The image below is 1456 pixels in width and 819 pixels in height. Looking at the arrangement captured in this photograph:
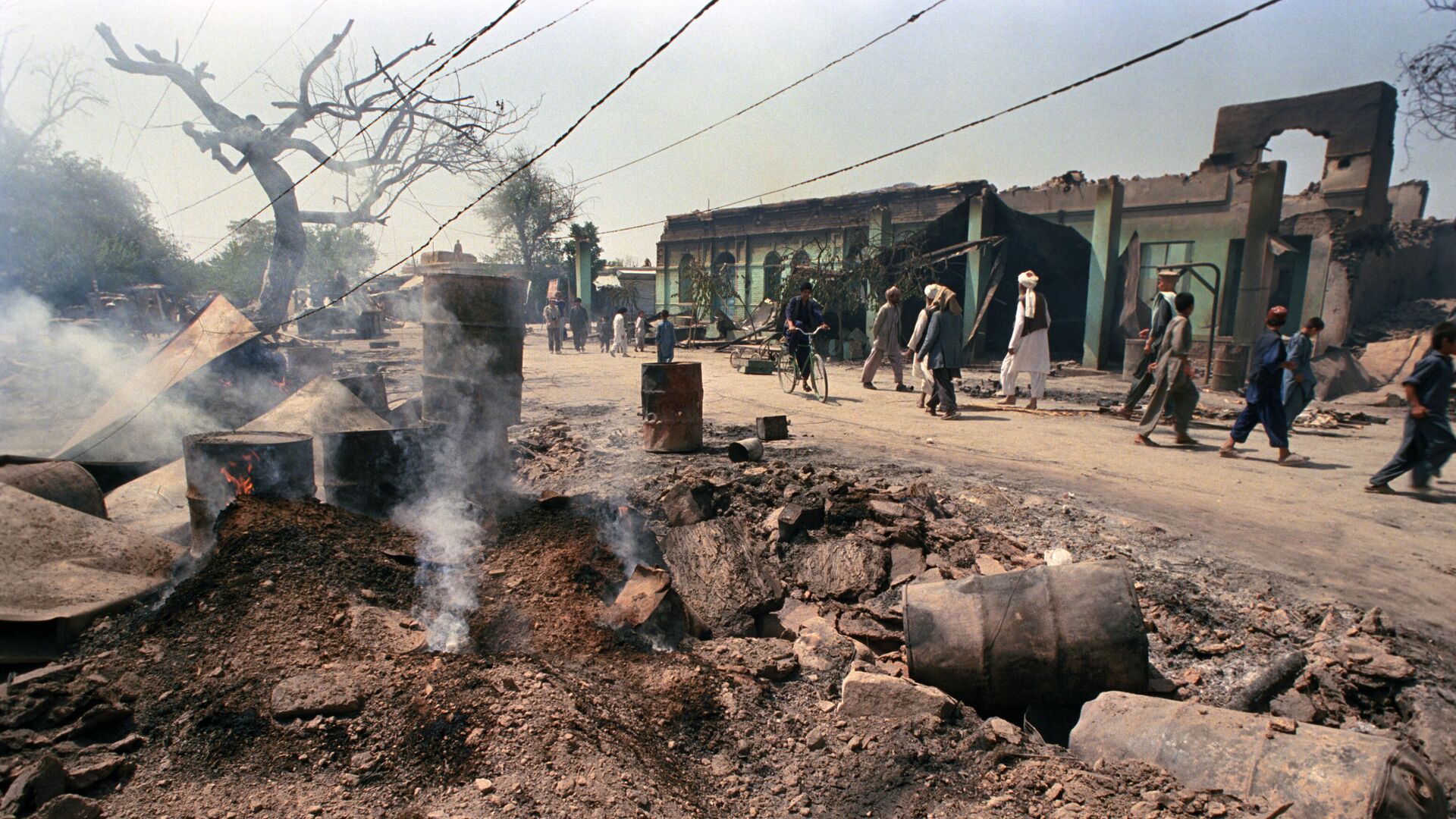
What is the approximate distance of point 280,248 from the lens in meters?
14.1

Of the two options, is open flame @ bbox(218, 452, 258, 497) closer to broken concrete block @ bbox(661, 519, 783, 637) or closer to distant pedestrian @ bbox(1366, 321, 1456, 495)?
broken concrete block @ bbox(661, 519, 783, 637)

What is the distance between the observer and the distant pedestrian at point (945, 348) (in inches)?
339

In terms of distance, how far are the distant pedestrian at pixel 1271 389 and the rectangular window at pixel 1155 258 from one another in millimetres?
12188

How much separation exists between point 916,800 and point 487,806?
52.5 inches

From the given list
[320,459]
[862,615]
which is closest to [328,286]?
[320,459]

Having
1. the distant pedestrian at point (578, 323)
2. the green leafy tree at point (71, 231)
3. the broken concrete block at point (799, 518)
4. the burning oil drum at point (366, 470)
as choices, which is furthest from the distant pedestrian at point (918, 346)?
the green leafy tree at point (71, 231)

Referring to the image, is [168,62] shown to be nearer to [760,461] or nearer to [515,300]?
[515,300]

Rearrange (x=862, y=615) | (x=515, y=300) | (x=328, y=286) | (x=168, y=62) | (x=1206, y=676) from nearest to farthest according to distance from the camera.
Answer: (x=1206, y=676), (x=862, y=615), (x=515, y=300), (x=168, y=62), (x=328, y=286)

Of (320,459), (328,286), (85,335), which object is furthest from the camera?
(328,286)

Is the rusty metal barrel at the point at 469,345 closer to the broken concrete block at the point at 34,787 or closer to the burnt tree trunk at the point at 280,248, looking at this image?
the broken concrete block at the point at 34,787

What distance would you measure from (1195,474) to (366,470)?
6.34m

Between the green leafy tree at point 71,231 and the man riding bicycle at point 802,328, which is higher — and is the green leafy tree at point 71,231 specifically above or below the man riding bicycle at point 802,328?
above

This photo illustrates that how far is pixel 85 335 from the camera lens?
12.8m

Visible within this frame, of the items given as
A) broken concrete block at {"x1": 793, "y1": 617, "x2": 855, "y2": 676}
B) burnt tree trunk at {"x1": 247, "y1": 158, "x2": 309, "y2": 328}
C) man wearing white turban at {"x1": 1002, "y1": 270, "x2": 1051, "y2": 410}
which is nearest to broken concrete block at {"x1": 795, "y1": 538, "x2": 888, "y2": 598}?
broken concrete block at {"x1": 793, "y1": 617, "x2": 855, "y2": 676}
